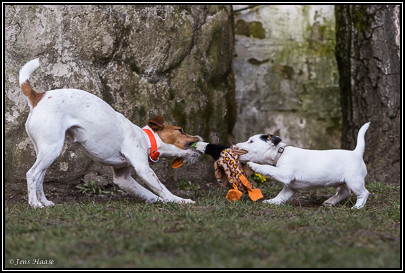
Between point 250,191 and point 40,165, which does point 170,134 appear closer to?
point 250,191

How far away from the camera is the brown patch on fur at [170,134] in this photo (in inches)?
218

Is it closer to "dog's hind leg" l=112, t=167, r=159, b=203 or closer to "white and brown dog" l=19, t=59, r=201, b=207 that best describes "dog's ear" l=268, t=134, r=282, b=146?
"white and brown dog" l=19, t=59, r=201, b=207

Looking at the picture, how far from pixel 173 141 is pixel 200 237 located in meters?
2.11

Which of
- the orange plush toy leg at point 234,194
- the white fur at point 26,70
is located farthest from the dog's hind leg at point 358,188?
the white fur at point 26,70

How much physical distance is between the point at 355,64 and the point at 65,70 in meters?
3.52

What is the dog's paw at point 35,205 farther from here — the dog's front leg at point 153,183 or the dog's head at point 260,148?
the dog's head at point 260,148

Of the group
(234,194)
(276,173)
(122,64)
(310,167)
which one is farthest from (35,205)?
(310,167)

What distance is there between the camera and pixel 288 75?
27.0 ft

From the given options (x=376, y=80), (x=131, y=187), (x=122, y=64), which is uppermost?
(x=122, y=64)

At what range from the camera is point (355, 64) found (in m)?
7.03

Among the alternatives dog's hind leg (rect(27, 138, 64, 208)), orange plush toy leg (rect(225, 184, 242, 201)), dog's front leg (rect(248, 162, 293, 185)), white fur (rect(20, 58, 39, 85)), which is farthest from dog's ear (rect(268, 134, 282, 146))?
white fur (rect(20, 58, 39, 85))

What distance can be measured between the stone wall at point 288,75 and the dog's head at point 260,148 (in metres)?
2.60

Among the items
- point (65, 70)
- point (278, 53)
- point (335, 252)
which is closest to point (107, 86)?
point (65, 70)

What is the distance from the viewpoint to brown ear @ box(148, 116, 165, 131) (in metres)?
5.52
